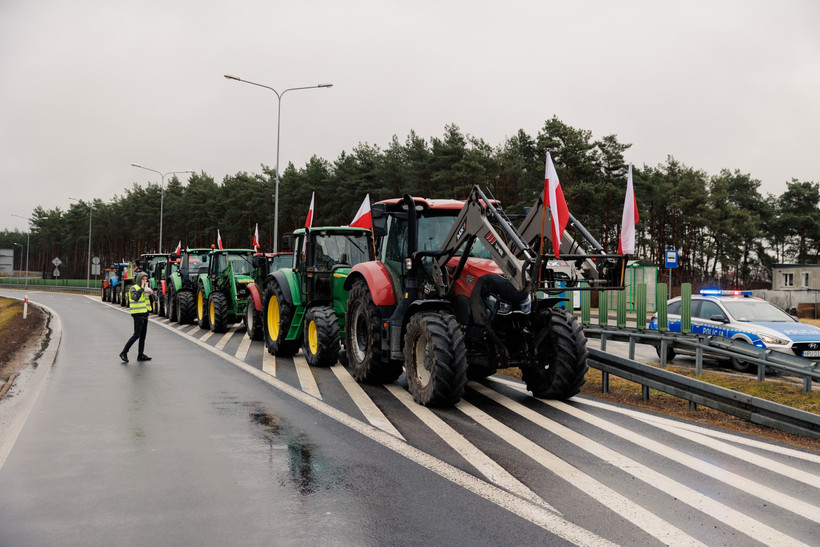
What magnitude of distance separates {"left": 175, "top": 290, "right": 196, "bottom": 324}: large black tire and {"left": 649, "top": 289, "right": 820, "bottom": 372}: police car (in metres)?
14.3

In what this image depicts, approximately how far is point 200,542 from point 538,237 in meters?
6.00

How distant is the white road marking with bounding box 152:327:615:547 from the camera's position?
4.32 meters

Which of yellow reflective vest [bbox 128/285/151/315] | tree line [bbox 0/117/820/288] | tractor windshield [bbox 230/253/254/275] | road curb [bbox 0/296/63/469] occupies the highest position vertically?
tree line [bbox 0/117/820/288]

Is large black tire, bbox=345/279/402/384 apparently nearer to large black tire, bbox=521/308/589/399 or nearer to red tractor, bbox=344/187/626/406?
red tractor, bbox=344/187/626/406

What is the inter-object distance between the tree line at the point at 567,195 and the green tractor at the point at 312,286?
20850mm

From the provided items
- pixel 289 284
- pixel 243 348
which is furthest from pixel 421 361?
pixel 243 348

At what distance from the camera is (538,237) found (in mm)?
8867

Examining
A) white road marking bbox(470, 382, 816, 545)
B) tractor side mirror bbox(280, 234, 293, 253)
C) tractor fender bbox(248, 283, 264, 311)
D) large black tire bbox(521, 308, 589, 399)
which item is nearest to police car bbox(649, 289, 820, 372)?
large black tire bbox(521, 308, 589, 399)

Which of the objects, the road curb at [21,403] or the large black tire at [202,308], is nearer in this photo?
the road curb at [21,403]

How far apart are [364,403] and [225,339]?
372 inches

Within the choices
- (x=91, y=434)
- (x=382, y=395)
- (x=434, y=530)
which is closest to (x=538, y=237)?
(x=382, y=395)

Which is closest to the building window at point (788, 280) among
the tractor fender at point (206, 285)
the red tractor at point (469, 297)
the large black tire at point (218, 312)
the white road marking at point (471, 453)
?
the tractor fender at point (206, 285)

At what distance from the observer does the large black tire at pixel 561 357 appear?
8414 millimetres

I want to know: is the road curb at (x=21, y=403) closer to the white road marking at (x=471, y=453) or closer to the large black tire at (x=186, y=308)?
the white road marking at (x=471, y=453)
